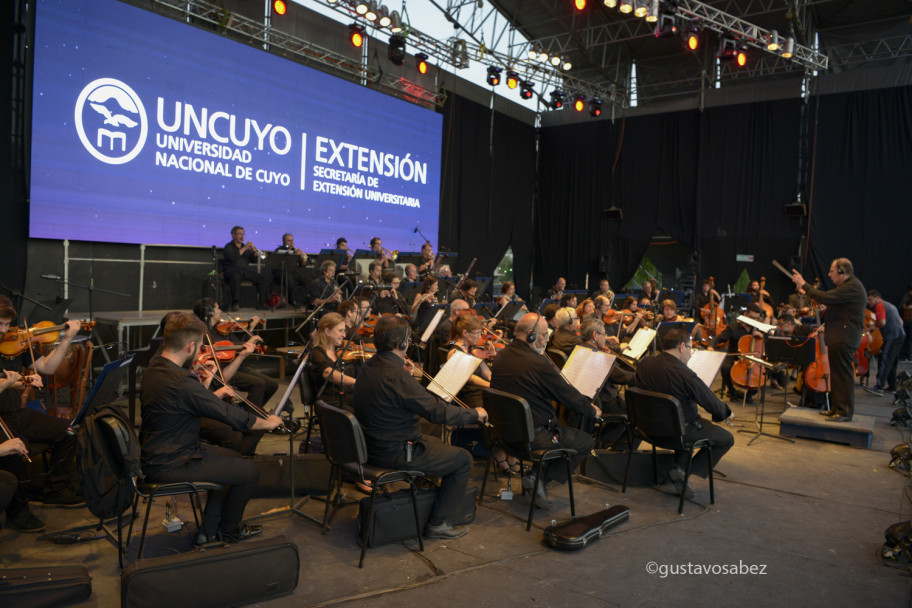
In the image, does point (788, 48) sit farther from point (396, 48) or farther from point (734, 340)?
point (396, 48)

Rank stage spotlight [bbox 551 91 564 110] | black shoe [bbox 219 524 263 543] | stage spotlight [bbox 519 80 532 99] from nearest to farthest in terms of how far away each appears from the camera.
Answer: black shoe [bbox 219 524 263 543] < stage spotlight [bbox 519 80 532 99] < stage spotlight [bbox 551 91 564 110]

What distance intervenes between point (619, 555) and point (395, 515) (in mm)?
1397

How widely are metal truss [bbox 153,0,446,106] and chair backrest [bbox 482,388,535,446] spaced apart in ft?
28.1

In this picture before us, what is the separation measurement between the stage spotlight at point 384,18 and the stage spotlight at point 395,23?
0.37 ft

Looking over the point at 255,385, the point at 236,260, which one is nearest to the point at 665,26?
the point at 236,260

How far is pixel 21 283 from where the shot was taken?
28.6ft

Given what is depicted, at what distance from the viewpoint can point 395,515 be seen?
3975 mm

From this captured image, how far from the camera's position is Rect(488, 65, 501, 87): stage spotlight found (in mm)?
14570

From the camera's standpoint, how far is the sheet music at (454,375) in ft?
15.1

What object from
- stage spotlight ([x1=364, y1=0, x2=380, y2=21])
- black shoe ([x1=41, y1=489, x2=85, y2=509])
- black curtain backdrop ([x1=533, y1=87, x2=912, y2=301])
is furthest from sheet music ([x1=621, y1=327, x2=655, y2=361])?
black curtain backdrop ([x1=533, y1=87, x2=912, y2=301])

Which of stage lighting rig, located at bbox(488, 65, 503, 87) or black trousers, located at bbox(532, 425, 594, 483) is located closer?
black trousers, located at bbox(532, 425, 594, 483)

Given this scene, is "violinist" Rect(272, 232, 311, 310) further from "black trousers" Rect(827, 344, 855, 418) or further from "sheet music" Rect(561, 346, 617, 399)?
"black trousers" Rect(827, 344, 855, 418)

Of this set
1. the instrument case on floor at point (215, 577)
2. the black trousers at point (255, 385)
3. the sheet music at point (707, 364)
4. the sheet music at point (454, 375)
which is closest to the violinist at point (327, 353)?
the sheet music at point (454, 375)

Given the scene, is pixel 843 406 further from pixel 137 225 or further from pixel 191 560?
pixel 137 225
